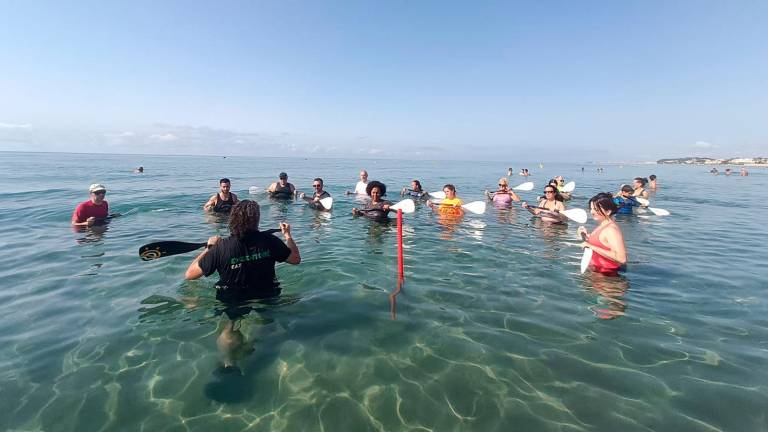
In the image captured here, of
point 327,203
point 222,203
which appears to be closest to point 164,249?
point 222,203

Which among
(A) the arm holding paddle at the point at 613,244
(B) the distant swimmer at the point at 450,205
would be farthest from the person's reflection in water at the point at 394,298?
(B) the distant swimmer at the point at 450,205

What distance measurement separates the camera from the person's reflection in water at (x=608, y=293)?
21.8ft

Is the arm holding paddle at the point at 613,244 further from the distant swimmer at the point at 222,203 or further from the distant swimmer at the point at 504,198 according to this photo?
the distant swimmer at the point at 222,203

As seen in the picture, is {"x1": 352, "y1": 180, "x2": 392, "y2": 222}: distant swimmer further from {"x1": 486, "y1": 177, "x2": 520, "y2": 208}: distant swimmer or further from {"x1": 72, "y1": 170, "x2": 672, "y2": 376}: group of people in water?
{"x1": 486, "y1": 177, "x2": 520, "y2": 208}: distant swimmer

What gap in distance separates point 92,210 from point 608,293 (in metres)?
16.8

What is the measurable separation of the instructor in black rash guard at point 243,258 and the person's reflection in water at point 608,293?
19.4ft

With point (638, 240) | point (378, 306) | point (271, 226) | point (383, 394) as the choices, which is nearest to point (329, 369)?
point (383, 394)

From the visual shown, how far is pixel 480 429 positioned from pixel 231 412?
9.69 feet

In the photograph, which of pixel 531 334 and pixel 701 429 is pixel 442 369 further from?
pixel 701 429

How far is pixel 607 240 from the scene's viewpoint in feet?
26.6

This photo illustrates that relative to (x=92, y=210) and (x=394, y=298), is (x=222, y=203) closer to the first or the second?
(x=92, y=210)

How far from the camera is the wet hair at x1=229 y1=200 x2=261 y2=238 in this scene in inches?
212

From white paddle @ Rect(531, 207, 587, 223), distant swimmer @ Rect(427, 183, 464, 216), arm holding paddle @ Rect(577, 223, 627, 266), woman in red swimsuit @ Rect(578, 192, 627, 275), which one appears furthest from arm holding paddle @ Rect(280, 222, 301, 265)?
white paddle @ Rect(531, 207, 587, 223)

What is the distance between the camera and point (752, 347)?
5.52 metres
